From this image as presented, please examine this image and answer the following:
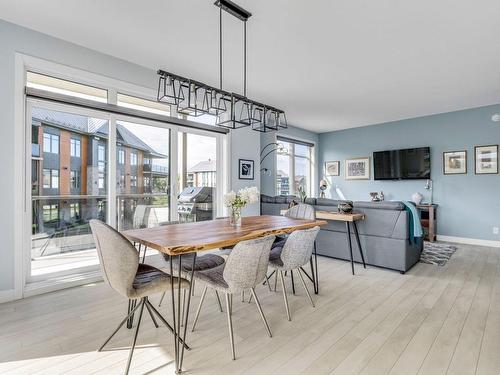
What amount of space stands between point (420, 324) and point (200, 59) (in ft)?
11.3

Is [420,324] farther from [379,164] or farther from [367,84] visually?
[379,164]

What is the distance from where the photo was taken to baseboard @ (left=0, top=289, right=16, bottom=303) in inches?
102

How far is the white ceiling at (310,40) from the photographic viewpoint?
237 cm

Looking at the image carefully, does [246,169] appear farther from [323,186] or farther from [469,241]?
[469,241]

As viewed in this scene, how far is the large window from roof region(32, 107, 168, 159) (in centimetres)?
324

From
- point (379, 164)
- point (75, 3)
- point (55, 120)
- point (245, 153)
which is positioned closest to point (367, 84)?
point (245, 153)

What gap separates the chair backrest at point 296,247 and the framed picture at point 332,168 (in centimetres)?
→ 521

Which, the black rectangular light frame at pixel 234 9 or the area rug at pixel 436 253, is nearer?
the black rectangular light frame at pixel 234 9

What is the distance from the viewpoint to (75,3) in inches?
91.3

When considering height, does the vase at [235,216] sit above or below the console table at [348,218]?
above

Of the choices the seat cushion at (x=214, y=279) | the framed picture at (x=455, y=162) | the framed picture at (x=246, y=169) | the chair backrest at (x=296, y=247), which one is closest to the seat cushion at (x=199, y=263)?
the seat cushion at (x=214, y=279)

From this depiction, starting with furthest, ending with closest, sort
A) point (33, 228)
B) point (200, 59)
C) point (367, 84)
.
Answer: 1. point (367, 84)
2. point (200, 59)
3. point (33, 228)

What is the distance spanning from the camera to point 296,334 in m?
2.08

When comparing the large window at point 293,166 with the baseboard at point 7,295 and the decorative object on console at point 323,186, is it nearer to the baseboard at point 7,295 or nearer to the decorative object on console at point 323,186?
the decorative object on console at point 323,186
